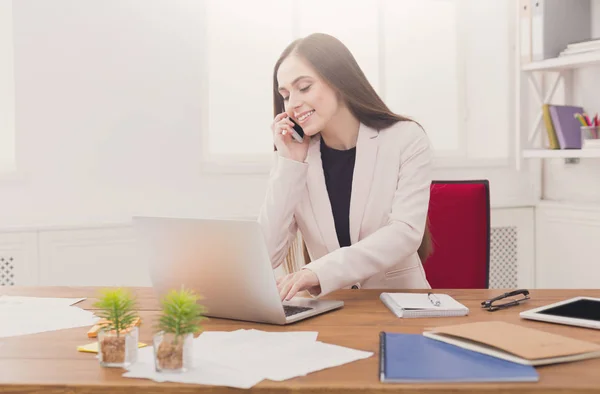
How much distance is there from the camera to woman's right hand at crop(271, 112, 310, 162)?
6.92ft

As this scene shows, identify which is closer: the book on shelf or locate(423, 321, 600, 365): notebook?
locate(423, 321, 600, 365): notebook

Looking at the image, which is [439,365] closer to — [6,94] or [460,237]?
[460,237]

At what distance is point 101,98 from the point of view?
3.12 meters

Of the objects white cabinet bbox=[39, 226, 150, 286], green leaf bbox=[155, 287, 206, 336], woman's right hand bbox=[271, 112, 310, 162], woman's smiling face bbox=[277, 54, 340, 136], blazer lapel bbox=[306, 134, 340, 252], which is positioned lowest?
white cabinet bbox=[39, 226, 150, 286]

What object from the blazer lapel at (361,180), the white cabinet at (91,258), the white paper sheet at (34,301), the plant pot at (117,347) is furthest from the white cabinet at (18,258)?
the plant pot at (117,347)

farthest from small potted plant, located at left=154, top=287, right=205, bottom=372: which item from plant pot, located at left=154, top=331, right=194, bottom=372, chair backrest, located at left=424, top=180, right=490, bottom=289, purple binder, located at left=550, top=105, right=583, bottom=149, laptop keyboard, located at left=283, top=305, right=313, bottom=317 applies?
purple binder, located at left=550, top=105, right=583, bottom=149

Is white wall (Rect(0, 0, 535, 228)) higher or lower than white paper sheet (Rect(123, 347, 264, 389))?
higher

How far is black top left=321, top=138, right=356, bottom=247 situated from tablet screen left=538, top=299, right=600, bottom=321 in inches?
29.0

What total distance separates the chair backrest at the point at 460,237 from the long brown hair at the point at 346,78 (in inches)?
2.8

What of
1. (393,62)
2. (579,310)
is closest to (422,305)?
(579,310)

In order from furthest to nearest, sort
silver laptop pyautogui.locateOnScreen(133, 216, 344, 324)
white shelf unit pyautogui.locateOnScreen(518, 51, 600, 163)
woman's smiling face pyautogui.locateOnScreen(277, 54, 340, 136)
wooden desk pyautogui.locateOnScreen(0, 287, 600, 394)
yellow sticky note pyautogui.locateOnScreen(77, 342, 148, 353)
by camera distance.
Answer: white shelf unit pyautogui.locateOnScreen(518, 51, 600, 163) < woman's smiling face pyautogui.locateOnScreen(277, 54, 340, 136) < silver laptop pyautogui.locateOnScreen(133, 216, 344, 324) < yellow sticky note pyautogui.locateOnScreen(77, 342, 148, 353) < wooden desk pyautogui.locateOnScreen(0, 287, 600, 394)

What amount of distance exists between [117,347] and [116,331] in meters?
0.02

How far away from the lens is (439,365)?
3.59 feet

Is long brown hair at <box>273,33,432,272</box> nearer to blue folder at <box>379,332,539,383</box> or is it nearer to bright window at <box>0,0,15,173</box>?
blue folder at <box>379,332,539,383</box>
